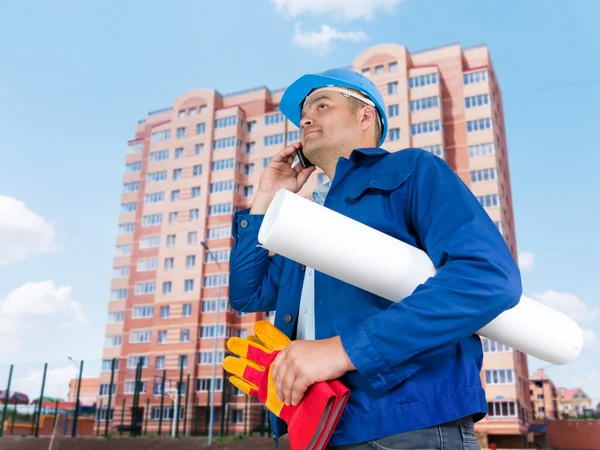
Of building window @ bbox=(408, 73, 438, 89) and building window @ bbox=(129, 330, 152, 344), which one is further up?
building window @ bbox=(408, 73, 438, 89)

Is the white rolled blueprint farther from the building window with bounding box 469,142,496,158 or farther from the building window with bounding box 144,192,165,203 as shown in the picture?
the building window with bounding box 144,192,165,203

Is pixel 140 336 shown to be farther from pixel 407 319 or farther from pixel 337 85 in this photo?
pixel 407 319

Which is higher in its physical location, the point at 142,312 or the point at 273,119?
the point at 273,119

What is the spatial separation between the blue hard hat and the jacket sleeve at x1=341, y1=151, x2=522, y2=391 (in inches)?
35.9

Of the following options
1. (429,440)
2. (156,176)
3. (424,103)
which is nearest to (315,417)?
(429,440)

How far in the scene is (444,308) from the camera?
4.33ft

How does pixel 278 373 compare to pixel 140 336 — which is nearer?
pixel 278 373

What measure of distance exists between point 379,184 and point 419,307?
50 cm

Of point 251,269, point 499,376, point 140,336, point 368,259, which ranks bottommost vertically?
point 368,259

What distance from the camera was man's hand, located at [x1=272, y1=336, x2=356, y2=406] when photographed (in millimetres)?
1368

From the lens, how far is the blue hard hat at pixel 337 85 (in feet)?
7.23

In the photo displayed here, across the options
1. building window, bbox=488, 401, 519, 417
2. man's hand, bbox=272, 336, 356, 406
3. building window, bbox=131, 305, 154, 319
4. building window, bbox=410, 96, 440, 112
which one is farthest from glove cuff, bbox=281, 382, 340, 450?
building window, bbox=131, 305, 154, 319

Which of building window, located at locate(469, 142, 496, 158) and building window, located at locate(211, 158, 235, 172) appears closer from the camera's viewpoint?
building window, located at locate(469, 142, 496, 158)

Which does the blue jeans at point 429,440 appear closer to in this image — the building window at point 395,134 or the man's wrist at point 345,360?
the man's wrist at point 345,360
